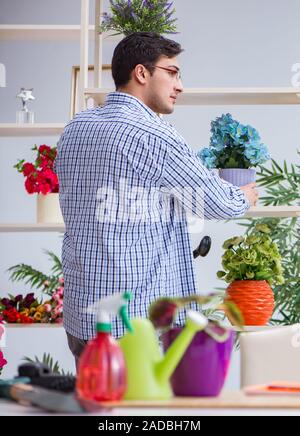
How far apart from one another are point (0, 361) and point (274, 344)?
1.31 m

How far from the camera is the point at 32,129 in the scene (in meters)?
3.67

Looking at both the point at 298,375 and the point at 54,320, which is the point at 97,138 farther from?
the point at 54,320

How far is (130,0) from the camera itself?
3.25 meters

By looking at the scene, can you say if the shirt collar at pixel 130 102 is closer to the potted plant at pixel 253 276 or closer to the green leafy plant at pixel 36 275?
the potted plant at pixel 253 276

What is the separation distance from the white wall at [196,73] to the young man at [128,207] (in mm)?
3245

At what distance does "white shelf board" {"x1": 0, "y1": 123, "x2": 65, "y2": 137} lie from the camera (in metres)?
3.60

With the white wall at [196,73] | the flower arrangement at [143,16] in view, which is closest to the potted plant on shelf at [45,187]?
the flower arrangement at [143,16]

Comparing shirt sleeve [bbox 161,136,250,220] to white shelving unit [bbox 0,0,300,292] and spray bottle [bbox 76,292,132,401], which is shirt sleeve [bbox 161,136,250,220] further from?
spray bottle [bbox 76,292,132,401]

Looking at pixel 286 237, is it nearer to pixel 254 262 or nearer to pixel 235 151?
pixel 254 262

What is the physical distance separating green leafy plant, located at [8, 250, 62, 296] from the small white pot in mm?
1585

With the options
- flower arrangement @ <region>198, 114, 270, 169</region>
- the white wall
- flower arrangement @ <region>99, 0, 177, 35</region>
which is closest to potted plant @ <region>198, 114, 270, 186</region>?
flower arrangement @ <region>198, 114, 270, 169</region>
